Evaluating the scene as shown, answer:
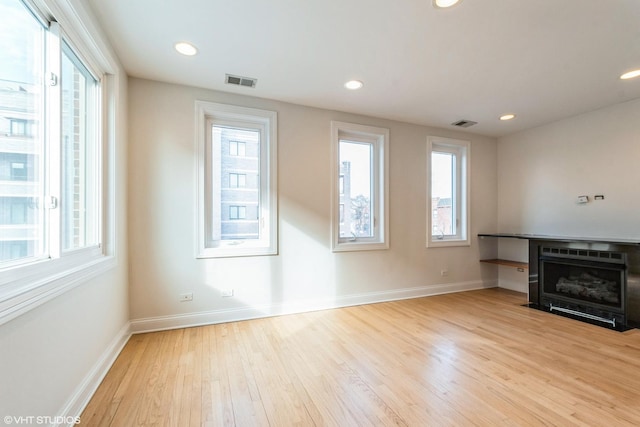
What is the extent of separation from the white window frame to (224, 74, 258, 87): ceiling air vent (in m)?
0.93

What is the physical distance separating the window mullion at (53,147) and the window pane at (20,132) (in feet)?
0.14

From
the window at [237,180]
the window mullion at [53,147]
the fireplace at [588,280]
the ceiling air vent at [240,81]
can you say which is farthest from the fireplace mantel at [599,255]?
the window mullion at [53,147]

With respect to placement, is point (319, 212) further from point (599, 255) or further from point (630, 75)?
point (630, 75)

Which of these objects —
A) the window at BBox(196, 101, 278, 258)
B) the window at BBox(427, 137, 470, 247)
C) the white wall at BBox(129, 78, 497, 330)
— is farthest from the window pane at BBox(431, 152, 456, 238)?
the window at BBox(196, 101, 278, 258)

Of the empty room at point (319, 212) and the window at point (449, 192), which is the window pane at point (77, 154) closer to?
the empty room at point (319, 212)

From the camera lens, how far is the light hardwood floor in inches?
62.9

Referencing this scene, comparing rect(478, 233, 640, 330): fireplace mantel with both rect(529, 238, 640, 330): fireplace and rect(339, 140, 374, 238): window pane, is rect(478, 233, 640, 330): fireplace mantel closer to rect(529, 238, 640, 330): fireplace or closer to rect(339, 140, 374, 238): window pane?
rect(529, 238, 640, 330): fireplace

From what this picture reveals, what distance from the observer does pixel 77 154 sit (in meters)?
1.92

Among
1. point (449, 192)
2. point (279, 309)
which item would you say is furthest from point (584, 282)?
point (279, 309)

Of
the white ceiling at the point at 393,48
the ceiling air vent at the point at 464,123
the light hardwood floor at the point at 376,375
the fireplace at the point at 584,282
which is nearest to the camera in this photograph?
the light hardwood floor at the point at 376,375

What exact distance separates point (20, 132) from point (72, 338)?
1.15m

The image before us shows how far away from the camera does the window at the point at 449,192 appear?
435cm

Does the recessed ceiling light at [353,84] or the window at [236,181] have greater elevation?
the recessed ceiling light at [353,84]

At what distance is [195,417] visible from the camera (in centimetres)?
158
